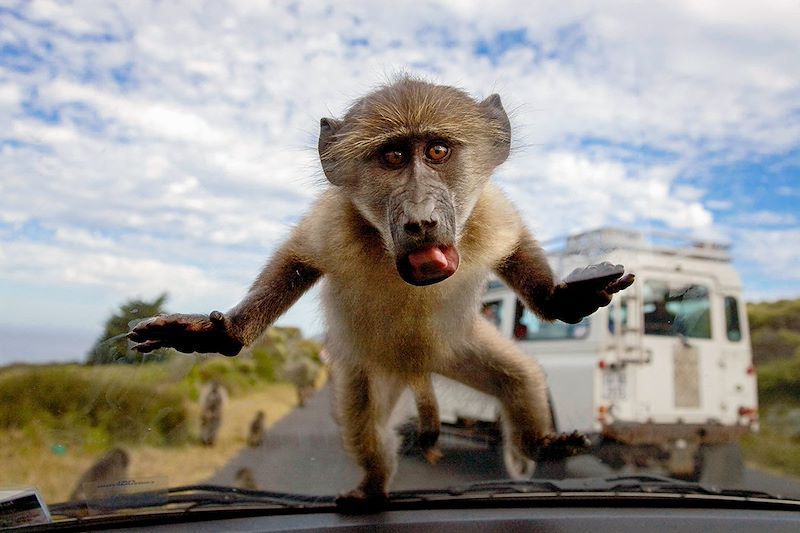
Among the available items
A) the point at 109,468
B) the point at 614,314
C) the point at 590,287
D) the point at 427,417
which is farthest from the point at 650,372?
the point at 109,468

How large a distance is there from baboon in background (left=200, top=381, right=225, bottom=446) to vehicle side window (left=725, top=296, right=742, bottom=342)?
3.32m

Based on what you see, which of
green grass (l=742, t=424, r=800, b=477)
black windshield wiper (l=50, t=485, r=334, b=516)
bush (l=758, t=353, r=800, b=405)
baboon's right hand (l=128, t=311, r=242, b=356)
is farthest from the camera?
bush (l=758, t=353, r=800, b=405)

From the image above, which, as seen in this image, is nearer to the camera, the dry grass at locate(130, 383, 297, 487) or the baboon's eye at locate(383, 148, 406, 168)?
the baboon's eye at locate(383, 148, 406, 168)

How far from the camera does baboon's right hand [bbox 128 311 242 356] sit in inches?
84.5

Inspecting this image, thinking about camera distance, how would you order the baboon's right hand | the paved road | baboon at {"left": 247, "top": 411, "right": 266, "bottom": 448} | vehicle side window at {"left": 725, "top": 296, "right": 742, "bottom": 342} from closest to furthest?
1. the baboon's right hand
2. the paved road
3. vehicle side window at {"left": 725, "top": 296, "right": 742, "bottom": 342}
4. baboon at {"left": 247, "top": 411, "right": 266, "bottom": 448}

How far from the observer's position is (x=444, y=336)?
9.09ft

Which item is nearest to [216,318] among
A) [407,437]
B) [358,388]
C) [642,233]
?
[358,388]

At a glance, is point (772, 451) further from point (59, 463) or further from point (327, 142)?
point (59, 463)

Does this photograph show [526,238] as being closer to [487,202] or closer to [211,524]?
[487,202]

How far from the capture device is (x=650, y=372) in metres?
4.03

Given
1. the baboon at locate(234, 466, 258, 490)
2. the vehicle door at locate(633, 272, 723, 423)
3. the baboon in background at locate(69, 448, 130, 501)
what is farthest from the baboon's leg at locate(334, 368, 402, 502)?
the vehicle door at locate(633, 272, 723, 423)

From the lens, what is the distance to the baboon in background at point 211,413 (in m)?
4.73

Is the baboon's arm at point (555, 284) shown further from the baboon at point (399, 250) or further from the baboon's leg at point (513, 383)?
the baboon's leg at point (513, 383)

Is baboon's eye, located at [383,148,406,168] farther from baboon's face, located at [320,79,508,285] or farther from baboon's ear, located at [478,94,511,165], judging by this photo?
baboon's ear, located at [478,94,511,165]
